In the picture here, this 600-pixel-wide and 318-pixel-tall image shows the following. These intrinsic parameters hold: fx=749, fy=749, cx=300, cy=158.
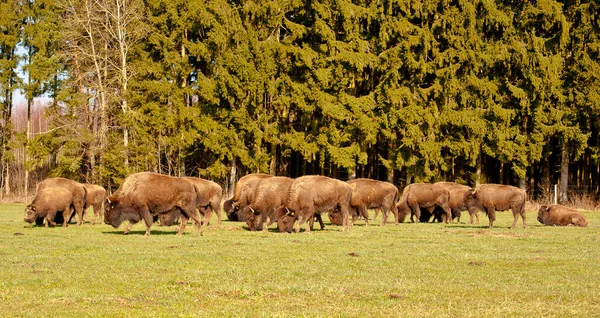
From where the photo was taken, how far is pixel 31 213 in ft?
85.0

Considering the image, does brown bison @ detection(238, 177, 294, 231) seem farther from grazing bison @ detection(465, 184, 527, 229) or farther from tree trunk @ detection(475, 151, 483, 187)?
tree trunk @ detection(475, 151, 483, 187)

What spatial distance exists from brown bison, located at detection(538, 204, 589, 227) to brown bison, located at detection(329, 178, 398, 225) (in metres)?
6.50

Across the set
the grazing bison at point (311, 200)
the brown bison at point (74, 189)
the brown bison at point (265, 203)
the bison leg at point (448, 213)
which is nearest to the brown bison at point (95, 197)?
the brown bison at point (74, 189)

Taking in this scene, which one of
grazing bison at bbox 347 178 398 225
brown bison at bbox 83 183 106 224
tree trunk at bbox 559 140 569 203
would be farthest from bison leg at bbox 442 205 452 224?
tree trunk at bbox 559 140 569 203

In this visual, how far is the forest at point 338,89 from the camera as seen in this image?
45219mm

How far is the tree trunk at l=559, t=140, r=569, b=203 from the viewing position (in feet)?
146

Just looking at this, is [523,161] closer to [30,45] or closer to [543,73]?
[543,73]

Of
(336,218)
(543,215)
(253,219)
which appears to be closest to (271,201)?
(253,219)

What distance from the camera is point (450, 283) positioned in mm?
13367

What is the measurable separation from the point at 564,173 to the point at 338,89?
1452cm

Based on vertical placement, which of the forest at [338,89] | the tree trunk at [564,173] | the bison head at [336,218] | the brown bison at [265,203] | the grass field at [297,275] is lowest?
the grass field at [297,275]

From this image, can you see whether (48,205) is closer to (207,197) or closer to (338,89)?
(207,197)

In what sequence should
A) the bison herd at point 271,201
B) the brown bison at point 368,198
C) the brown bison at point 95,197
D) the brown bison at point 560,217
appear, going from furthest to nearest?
the brown bison at point 95,197
the brown bison at point 560,217
the brown bison at point 368,198
the bison herd at point 271,201

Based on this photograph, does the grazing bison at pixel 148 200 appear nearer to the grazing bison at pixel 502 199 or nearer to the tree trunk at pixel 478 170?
the grazing bison at pixel 502 199
